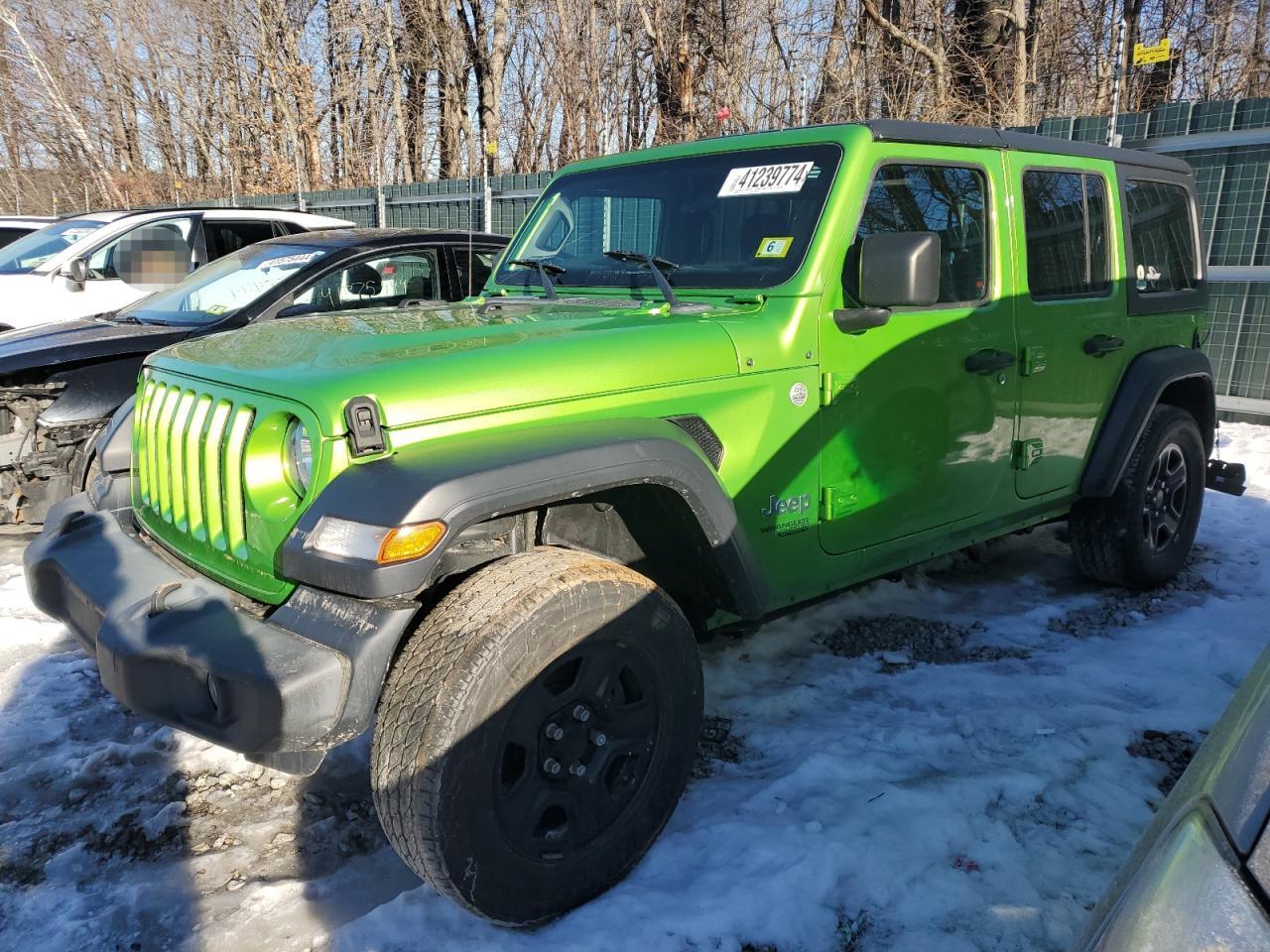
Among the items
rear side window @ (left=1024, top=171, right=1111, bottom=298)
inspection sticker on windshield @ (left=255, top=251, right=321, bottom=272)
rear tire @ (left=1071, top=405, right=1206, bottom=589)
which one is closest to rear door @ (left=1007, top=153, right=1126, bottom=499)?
rear side window @ (left=1024, top=171, right=1111, bottom=298)

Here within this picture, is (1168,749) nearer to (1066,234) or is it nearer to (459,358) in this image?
(1066,234)

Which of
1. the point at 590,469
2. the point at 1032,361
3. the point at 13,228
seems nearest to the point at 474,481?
the point at 590,469

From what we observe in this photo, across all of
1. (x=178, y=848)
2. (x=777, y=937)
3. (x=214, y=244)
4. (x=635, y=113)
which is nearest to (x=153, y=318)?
(x=214, y=244)

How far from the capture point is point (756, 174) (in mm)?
3199

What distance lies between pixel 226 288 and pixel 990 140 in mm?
4532

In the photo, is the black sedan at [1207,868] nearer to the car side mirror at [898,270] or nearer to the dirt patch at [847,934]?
the dirt patch at [847,934]

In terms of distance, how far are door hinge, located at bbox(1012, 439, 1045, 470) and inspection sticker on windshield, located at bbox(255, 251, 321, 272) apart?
4259 mm

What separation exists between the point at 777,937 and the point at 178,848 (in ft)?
5.68

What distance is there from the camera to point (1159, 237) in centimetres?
448

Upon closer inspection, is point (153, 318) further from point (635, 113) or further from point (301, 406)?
point (635, 113)

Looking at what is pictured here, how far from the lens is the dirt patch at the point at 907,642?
394 cm

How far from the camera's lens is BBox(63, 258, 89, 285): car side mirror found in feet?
24.5

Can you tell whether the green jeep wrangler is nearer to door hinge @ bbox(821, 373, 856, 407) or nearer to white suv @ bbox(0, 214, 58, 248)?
door hinge @ bbox(821, 373, 856, 407)

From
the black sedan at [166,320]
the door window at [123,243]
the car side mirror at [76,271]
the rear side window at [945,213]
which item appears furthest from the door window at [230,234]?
the rear side window at [945,213]
